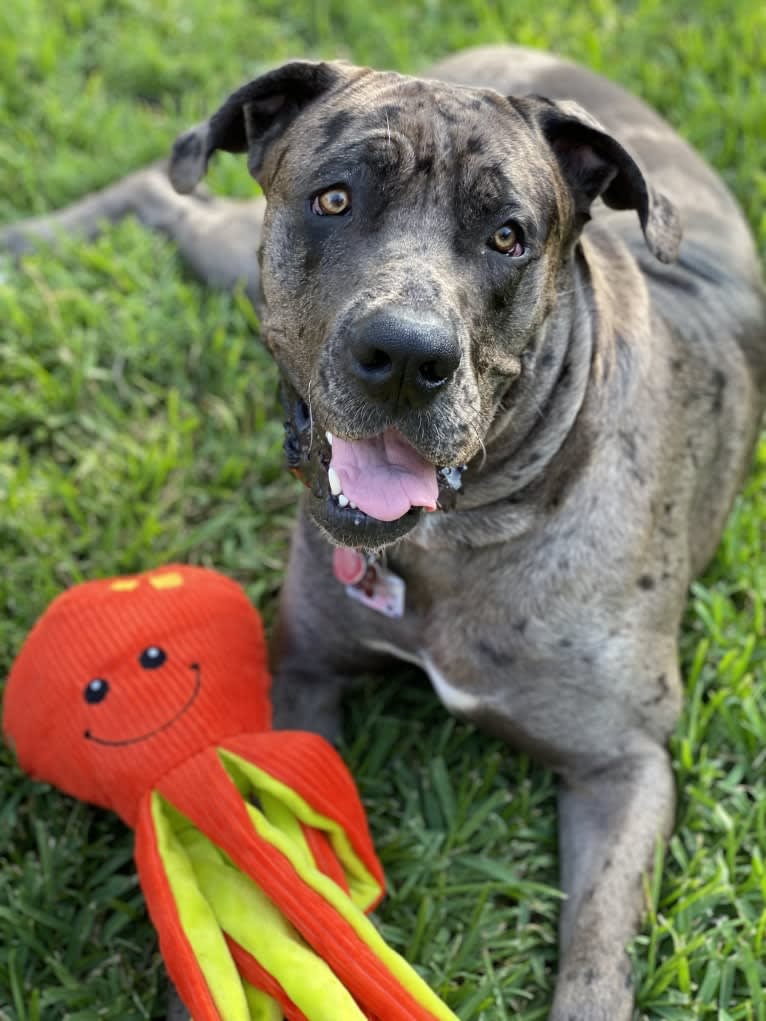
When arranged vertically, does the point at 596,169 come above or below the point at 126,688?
above

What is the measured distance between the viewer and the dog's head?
2410mm

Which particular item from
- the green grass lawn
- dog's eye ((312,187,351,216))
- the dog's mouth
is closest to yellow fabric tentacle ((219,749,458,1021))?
the green grass lawn

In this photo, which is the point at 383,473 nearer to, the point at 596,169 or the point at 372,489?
the point at 372,489

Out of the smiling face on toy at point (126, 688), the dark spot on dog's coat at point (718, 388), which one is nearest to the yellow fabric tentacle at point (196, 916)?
the smiling face on toy at point (126, 688)

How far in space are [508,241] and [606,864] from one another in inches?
57.1

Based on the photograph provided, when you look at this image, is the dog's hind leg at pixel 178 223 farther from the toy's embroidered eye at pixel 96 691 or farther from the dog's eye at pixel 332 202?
the toy's embroidered eye at pixel 96 691

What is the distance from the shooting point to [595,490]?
2.96 metres

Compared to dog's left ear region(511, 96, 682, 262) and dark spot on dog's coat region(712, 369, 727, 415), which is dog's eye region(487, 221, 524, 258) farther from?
dark spot on dog's coat region(712, 369, 727, 415)

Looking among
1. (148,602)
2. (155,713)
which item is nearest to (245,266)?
(148,602)

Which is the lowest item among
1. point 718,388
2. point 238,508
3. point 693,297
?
point 238,508

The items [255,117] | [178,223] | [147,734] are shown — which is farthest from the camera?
[178,223]

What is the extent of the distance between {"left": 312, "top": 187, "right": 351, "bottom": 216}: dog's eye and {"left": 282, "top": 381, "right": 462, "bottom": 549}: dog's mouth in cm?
44

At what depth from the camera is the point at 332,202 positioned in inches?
102

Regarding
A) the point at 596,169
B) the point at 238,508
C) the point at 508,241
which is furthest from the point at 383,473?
the point at 238,508
